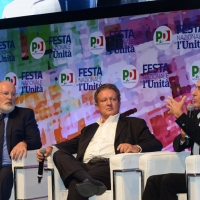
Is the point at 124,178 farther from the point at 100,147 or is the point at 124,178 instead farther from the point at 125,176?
the point at 100,147

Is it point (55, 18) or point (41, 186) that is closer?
point (41, 186)

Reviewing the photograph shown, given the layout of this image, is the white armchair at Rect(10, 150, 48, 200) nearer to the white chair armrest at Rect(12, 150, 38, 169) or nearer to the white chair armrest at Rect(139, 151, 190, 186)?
the white chair armrest at Rect(12, 150, 38, 169)

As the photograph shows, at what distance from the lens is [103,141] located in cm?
470

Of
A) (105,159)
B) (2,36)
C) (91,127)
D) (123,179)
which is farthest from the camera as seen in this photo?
(2,36)

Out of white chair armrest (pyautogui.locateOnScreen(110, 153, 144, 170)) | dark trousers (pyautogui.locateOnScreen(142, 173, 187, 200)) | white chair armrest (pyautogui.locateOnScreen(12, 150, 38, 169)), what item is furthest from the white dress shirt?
dark trousers (pyautogui.locateOnScreen(142, 173, 187, 200))

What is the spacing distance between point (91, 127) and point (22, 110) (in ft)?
2.43

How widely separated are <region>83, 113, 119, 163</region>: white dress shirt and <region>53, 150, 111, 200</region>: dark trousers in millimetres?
143

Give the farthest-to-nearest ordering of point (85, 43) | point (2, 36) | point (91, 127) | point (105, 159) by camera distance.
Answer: point (2, 36), point (85, 43), point (91, 127), point (105, 159)

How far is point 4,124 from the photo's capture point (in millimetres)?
5137

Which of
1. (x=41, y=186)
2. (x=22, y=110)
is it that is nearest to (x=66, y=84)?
(x=22, y=110)

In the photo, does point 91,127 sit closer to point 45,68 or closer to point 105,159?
point 105,159

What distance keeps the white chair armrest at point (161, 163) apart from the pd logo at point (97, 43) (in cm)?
202

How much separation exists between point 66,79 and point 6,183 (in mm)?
1840

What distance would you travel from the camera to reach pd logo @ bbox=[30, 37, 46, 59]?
6.43 metres
